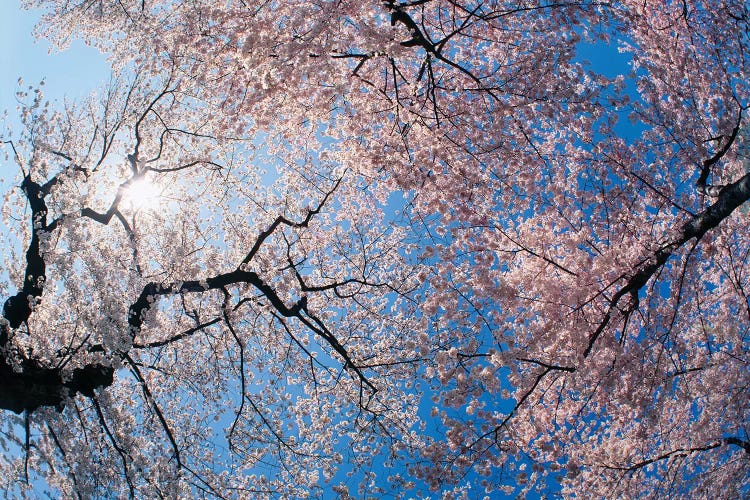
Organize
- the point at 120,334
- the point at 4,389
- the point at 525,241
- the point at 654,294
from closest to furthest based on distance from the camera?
the point at 4,389 → the point at 120,334 → the point at 654,294 → the point at 525,241

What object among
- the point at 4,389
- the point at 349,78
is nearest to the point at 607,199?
the point at 349,78

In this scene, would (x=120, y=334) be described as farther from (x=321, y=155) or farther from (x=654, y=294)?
(x=654, y=294)

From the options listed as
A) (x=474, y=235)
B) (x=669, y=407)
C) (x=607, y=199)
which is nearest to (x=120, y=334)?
(x=474, y=235)

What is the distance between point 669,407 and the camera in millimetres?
11148

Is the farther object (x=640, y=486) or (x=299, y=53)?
(x=640, y=486)

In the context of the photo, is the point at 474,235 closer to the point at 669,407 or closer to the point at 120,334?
the point at 120,334

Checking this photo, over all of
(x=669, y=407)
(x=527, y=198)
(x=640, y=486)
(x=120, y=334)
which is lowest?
(x=640, y=486)

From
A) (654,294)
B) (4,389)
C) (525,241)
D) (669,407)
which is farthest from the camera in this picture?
(669,407)

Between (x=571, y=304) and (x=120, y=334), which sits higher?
(x=120, y=334)

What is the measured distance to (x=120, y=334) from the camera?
22.9 ft

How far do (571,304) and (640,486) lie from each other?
6.92 meters

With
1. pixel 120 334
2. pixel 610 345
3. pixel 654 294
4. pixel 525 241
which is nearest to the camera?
pixel 120 334

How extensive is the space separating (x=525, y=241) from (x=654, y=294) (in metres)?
2.14

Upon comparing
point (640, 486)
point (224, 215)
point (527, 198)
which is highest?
point (224, 215)
